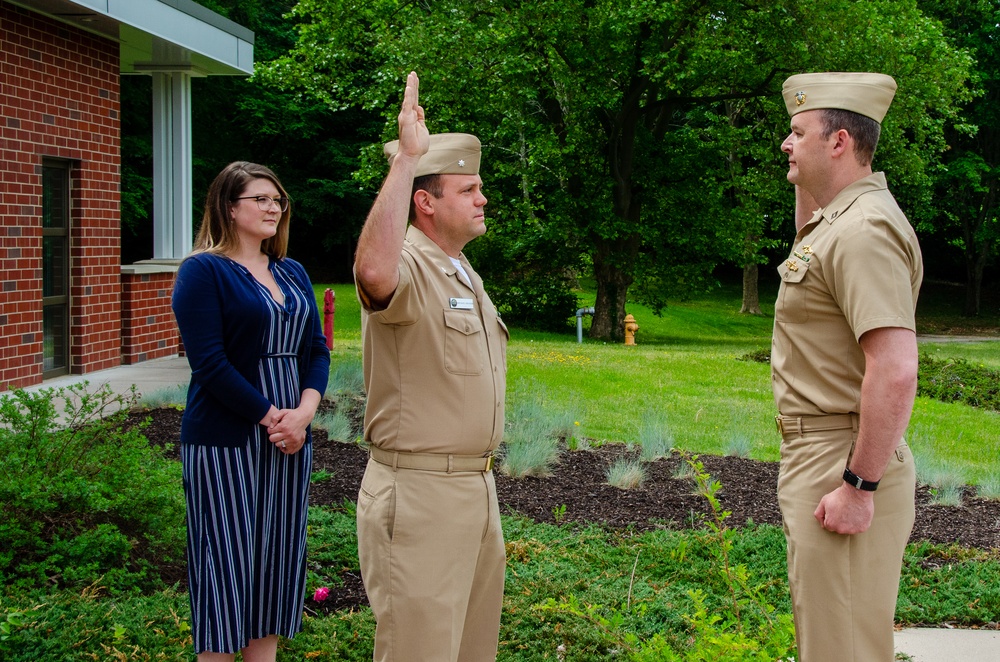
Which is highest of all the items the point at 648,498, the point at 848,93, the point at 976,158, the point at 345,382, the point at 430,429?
the point at 976,158

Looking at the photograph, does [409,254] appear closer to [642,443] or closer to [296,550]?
[296,550]

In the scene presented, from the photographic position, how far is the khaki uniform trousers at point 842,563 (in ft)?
9.34

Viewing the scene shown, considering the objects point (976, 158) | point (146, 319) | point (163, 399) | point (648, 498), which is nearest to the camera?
point (648, 498)

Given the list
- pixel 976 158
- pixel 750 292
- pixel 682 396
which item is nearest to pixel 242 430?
pixel 682 396

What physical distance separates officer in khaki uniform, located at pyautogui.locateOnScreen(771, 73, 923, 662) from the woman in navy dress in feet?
5.82

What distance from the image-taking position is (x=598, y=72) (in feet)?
64.5

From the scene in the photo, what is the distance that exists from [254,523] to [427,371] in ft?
3.36

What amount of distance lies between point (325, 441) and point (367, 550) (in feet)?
16.3

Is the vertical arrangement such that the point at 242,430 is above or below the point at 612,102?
below

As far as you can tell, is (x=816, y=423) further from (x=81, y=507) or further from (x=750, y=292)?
(x=750, y=292)

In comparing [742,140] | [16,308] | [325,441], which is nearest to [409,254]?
[325,441]

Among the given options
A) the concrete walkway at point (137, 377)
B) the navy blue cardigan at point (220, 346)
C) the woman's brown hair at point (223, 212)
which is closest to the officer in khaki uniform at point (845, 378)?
the navy blue cardigan at point (220, 346)

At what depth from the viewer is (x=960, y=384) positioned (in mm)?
13703

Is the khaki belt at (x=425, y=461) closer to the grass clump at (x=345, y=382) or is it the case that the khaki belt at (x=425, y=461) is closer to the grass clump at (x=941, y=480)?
the grass clump at (x=941, y=480)
